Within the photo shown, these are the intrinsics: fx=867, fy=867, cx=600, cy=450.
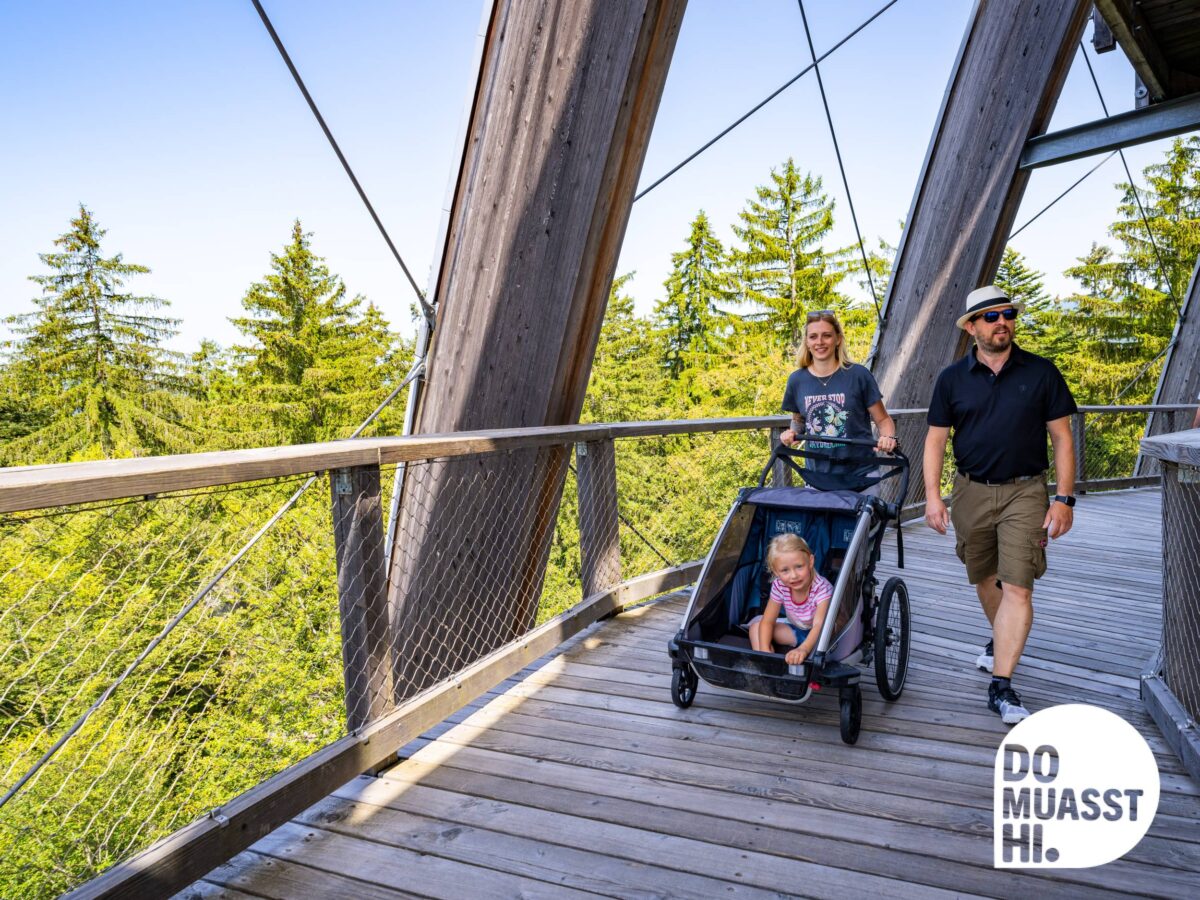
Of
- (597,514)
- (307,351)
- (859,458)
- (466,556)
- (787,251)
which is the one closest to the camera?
(859,458)

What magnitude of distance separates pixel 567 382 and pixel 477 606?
1016 mm

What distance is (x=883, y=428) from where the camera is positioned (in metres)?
3.21

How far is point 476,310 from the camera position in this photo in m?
3.24

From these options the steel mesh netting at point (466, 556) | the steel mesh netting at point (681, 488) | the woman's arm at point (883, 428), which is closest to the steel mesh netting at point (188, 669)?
the steel mesh netting at point (681, 488)

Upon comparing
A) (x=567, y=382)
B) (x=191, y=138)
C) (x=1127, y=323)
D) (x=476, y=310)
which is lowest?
(x=567, y=382)

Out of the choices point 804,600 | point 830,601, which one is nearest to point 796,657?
point 830,601

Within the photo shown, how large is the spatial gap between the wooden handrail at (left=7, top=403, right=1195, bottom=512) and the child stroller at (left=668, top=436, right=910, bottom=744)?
83 cm

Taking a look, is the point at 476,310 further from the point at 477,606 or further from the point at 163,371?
the point at 163,371

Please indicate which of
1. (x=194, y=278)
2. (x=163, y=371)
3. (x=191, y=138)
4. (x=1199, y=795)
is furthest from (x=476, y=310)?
(x=191, y=138)

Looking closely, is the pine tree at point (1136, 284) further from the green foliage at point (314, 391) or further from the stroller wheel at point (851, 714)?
the stroller wheel at point (851, 714)

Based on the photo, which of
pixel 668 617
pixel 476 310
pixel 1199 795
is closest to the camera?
pixel 1199 795

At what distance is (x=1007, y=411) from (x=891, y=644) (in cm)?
86

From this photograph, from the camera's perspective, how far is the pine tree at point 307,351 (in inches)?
1398

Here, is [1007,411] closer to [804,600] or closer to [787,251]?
[804,600]
